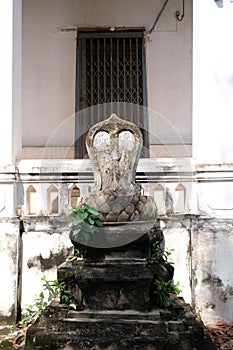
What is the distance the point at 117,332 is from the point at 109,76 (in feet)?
16.2

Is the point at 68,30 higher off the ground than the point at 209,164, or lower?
higher

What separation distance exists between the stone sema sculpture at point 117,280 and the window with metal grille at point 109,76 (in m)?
3.39

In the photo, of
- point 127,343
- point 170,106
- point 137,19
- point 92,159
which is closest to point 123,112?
point 170,106

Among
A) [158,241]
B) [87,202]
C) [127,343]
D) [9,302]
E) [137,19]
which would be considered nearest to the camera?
[127,343]

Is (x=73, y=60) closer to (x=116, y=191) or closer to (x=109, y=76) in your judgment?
(x=109, y=76)

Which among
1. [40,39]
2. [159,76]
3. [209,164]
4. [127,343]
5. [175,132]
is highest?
[40,39]

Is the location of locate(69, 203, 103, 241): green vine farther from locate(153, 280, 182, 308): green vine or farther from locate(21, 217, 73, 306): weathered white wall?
locate(21, 217, 73, 306): weathered white wall

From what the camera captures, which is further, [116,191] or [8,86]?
[8,86]

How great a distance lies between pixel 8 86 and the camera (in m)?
5.27

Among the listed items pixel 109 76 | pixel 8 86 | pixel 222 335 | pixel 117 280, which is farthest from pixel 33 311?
pixel 109 76

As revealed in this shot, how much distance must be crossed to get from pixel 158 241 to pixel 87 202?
0.84m

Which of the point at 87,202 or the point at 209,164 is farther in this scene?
the point at 209,164

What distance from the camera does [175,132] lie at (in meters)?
7.98

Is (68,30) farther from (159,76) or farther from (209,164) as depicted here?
(209,164)
